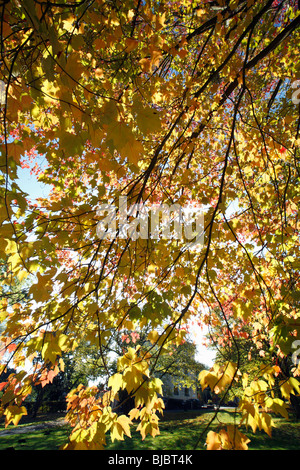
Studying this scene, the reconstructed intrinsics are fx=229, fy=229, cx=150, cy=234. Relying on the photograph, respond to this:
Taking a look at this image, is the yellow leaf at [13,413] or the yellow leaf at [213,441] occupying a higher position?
the yellow leaf at [13,413]

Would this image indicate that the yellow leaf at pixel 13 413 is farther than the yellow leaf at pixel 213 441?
Yes

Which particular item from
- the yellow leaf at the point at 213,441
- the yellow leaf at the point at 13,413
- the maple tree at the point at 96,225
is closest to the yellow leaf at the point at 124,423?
the maple tree at the point at 96,225

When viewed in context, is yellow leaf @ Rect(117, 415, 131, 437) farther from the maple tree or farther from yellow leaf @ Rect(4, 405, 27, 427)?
yellow leaf @ Rect(4, 405, 27, 427)

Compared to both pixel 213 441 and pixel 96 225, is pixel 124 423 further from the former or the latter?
pixel 96 225

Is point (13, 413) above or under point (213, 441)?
above

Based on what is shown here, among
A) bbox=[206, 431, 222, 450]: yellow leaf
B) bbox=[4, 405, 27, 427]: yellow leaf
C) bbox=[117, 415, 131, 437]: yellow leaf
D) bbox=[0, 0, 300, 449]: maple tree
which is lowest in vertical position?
bbox=[206, 431, 222, 450]: yellow leaf

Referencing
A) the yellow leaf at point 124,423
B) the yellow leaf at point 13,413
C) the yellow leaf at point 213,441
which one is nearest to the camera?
the yellow leaf at point 213,441

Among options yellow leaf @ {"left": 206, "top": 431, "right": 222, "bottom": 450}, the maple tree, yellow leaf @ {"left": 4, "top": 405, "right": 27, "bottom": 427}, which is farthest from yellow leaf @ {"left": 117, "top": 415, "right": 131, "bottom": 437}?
yellow leaf @ {"left": 4, "top": 405, "right": 27, "bottom": 427}

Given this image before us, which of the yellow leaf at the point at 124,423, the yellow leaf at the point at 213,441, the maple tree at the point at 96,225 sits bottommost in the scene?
the yellow leaf at the point at 213,441

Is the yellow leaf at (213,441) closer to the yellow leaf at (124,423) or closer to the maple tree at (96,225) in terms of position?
the maple tree at (96,225)

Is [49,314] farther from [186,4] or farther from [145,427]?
[186,4]

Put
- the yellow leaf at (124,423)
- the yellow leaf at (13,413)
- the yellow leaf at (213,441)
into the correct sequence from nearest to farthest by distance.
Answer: the yellow leaf at (213,441) → the yellow leaf at (124,423) → the yellow leaf at (13,413)

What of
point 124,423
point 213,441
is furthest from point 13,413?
point 213,441

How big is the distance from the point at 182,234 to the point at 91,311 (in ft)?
5.95
